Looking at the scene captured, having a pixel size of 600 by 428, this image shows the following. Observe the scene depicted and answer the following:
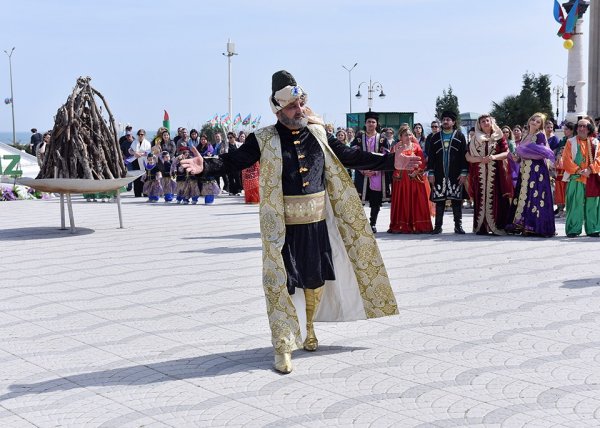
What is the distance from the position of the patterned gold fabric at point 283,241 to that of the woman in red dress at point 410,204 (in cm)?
732

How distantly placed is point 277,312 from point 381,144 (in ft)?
26.1

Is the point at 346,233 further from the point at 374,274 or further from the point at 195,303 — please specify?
the point at 195,303

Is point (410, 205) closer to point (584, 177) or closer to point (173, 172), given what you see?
point (584, 177)

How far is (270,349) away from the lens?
638 centimetres

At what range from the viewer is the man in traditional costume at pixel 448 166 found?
43.2 feet

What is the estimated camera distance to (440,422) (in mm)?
4730

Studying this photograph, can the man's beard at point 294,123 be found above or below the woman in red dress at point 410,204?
above

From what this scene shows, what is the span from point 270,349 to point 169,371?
0.81 metres

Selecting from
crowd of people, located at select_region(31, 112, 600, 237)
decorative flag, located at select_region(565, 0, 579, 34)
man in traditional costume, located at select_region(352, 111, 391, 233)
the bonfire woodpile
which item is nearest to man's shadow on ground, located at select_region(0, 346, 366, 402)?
crowd of people, located at select_region(31, 112, 600, 237)

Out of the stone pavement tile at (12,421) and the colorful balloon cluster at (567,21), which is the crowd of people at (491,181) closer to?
the stone pavement tile at (12,421)

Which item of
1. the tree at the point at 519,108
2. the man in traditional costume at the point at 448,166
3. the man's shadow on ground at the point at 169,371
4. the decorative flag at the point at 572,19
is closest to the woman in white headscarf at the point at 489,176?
the man in traditional costume at the point at 448,166

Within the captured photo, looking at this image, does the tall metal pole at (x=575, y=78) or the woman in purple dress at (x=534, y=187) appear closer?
the woman in purple dress at (x=534, y=187)

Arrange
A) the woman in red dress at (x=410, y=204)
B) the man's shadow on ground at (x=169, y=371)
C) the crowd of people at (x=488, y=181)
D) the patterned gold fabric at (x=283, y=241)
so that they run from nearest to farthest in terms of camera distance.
A: 1. the man's shadow on ground at (x=169, y=371)
2. the patterned gold fabric at (x=283, y=241)
3. the crowd of people at (x=488, y=181)
4. the woman in red dress at (x=410, y=204)

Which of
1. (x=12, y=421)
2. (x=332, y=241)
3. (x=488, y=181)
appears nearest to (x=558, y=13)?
(x=488, y=181)
